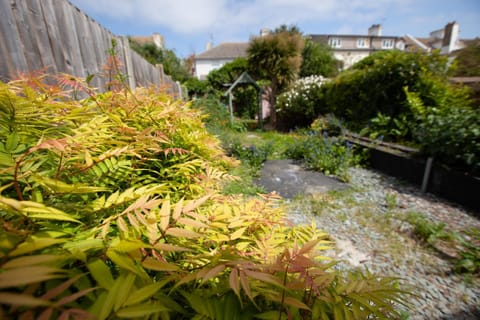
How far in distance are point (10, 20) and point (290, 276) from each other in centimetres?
233

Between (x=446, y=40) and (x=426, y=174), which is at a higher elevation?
(x=446, y=40)

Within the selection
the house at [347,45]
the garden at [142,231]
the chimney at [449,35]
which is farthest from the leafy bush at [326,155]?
the house at [347,45]

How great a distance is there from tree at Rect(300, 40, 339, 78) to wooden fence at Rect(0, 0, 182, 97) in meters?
19.9

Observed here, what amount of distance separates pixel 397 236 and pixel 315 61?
20.2 metres

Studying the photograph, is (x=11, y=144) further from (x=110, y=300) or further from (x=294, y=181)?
(x=294, y=181)

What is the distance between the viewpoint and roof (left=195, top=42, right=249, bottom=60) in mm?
30942

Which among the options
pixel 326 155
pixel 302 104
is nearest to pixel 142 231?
pixel 326 155

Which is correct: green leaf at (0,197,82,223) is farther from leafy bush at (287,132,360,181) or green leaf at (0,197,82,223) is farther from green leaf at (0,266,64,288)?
Result: leafy bush at (287,132,360,181)

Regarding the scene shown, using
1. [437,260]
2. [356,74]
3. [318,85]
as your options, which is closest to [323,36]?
[318,85]

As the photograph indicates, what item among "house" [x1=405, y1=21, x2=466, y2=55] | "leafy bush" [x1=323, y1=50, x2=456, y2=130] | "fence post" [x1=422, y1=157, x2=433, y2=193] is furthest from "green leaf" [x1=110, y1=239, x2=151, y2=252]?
"house" [x1=405, y1=21, x2=466, y2=55]

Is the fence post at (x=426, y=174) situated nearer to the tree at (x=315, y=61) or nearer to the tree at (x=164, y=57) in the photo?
the tree at (x=315, y=61)

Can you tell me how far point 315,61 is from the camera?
19547 mm

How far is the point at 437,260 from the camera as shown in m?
2.28

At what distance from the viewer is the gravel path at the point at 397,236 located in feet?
6.10
